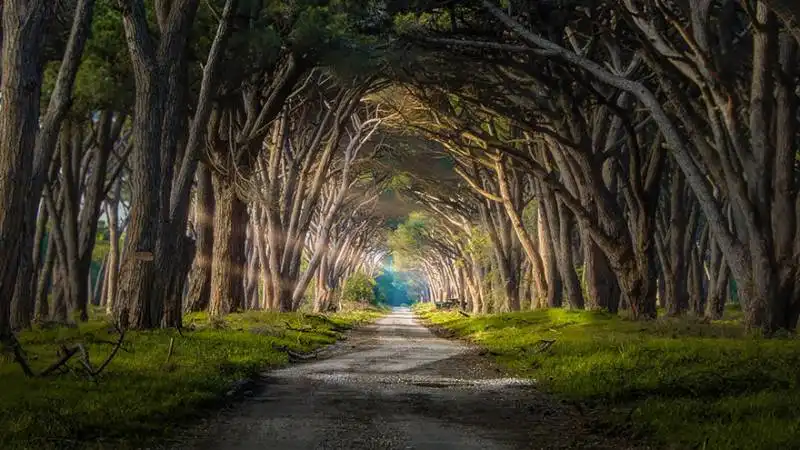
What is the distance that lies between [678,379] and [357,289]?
7343 cm

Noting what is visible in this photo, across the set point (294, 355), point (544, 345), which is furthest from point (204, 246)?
point (544, 345)

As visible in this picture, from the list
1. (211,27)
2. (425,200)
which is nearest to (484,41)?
(211,27)

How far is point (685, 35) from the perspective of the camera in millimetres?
14250

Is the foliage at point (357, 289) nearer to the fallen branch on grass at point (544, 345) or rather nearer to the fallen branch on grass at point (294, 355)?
the fallen branch on grass at point (294, 355)

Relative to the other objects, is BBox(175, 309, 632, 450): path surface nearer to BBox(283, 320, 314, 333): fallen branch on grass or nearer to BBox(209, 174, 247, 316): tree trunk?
BBox(283, 320, 314, 333): fallen branch on grass

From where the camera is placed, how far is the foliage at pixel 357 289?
81.0 metres

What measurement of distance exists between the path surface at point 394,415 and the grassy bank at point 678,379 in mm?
577

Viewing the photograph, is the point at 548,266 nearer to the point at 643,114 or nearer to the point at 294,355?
the point at 643,114

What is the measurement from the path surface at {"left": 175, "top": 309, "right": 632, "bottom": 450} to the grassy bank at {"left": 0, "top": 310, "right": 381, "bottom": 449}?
519 millimetres

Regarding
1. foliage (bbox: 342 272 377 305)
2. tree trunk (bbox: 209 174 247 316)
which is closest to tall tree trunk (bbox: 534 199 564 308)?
tree trunk (bbox: 209 174 247 316)

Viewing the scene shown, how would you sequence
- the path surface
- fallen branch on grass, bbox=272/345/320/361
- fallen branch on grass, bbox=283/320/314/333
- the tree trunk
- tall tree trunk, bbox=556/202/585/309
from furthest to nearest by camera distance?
1. tall tree trunk, bbox=556/202/585/309
2. the tree trunk
3. fallen branch on grass, bbox=283/320/314/333
4. fallen branch on grass, bbox=272/345/320/361
5. the path surface

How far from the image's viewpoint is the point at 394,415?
955 cm

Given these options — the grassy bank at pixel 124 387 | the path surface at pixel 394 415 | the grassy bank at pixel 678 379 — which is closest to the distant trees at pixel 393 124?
the grassy bank at pixel 124 387

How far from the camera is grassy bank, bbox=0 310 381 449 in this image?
7.57 m
